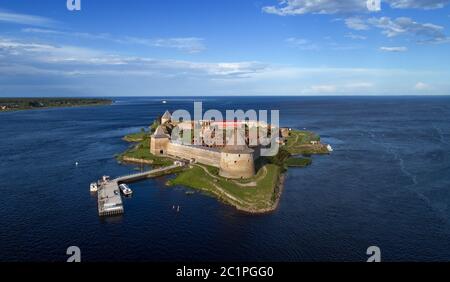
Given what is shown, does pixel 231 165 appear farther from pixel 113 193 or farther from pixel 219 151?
pixel 113 193

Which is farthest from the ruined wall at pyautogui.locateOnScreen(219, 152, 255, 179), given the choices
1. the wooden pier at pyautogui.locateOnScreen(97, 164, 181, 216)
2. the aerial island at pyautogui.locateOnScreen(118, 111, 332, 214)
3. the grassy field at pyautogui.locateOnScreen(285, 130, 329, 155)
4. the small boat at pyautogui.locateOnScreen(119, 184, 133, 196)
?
the grassy field at pyautogui.locateOnScreen(285, 130, 329, 155)

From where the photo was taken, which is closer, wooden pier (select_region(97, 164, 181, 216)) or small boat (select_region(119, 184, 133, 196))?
wooden pier (select_region(97, 164, 181, 216))

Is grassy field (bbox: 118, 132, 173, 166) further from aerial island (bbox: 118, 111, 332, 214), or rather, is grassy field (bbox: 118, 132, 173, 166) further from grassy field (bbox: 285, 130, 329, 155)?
grassy field (bbox: 285, 130, 329, 155)

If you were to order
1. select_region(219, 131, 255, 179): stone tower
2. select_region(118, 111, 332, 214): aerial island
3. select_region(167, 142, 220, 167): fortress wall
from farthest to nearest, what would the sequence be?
select_region(167, 142, 220, 167): fortress wall, select_region(219, 131, 255, 179): stone tower, select_region(118, 111, 332, 214): aerial island

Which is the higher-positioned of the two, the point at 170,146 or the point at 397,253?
the point at 170,146

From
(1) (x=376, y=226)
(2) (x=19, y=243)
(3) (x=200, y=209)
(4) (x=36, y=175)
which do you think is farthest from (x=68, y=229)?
(1) (x=376, y=226)
